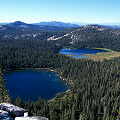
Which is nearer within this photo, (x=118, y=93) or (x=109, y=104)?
(x=109, y=104)

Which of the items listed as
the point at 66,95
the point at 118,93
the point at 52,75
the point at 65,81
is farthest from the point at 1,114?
the point at 52,75

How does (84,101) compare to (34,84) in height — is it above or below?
above

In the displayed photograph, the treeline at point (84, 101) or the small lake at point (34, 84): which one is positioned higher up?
the treeline at point (84, 101)

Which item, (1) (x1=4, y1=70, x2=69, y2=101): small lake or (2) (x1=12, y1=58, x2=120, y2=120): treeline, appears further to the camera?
(1) (x1=4, y1=70, x2=69, y2=101): small lake

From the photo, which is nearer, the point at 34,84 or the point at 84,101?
the point at 84,101

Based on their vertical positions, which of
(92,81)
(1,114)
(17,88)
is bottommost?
(17,88)

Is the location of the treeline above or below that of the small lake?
above

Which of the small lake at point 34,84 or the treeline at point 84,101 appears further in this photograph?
the small lake at point 34,84

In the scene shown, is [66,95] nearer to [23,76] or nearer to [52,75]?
[52,75]
